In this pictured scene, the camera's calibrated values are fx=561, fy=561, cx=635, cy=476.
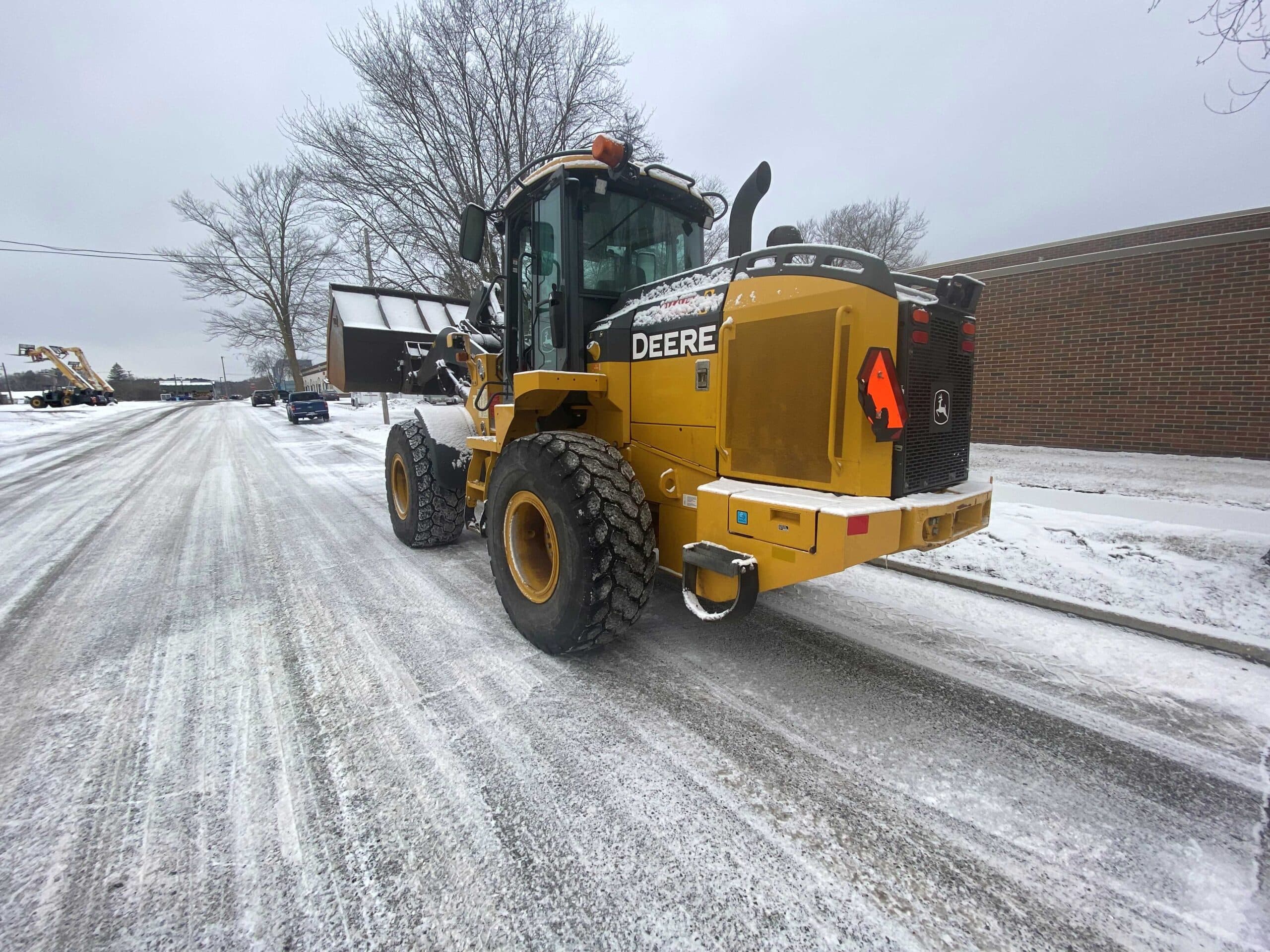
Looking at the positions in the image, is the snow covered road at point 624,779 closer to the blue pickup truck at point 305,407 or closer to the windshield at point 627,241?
the windshield at point 627,241

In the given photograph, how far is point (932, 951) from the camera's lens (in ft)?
4.97

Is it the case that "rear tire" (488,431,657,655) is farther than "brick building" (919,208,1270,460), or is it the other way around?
"brick building" (919,208,1270,460)

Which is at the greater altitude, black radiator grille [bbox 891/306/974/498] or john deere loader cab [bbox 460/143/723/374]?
john deere loader cab [bbox 460/143/723/374]

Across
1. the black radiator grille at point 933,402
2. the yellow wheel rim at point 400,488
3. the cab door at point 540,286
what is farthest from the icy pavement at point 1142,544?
the yellow wheel rim at point 400,488

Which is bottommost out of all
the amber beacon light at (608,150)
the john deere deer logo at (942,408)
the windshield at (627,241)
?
the john deere deer logo at (942,408)

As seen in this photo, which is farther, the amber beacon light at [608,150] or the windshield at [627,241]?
the windshield at [627,241]

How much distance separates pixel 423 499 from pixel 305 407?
23.9m

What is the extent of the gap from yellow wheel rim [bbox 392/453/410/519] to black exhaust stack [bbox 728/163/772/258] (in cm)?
379

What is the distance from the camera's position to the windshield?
147 inches

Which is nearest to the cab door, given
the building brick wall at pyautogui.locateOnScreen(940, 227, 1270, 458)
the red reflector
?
the red reflector

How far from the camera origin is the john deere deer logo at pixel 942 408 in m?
2.77

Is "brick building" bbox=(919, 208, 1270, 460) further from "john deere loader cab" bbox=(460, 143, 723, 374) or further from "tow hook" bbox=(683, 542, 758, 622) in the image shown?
"tow hook" bbox=(683, 542, 758, 622)

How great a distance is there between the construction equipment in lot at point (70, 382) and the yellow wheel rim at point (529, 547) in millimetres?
49709

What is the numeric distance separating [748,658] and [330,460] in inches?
451
